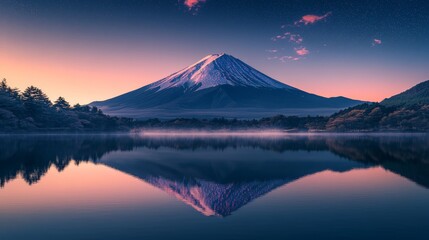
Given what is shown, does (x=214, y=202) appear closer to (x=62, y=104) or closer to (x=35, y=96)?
(x=35, y=96)

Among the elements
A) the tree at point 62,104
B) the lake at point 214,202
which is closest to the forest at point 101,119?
the tree at point 62,104

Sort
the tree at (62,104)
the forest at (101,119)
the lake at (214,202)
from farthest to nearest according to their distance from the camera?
1. the tree at (62,104)
2. the forest at (101,119)
3. the lake at (214,202)

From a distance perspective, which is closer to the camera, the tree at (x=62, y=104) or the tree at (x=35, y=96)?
the tree at (x=35, y=96)

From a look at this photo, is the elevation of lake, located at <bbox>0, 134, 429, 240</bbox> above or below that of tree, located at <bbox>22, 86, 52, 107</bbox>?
below

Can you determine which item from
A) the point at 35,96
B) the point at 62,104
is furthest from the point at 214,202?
the point at 62,104

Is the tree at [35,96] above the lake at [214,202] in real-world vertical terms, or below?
above

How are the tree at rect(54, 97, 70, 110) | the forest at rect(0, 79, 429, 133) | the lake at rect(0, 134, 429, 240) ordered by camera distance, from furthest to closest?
the tree at rect(54, 97, 70, 110)
the forest at rect(0, 79, 429, 133)
the lake at rect(0, 134, 429, 240)

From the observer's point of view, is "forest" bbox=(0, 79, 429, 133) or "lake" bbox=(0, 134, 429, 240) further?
"forest" bbox=(0, 79, 429, 133)

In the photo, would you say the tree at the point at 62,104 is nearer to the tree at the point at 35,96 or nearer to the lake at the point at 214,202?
the tree at the point at 35,96

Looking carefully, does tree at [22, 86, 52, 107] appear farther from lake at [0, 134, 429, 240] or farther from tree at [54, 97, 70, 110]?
lake at [0, 134, 429, 240]

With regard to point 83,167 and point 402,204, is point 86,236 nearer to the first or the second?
point 402,204

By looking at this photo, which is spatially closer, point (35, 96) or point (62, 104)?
point (35, 96)

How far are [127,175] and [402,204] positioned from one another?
19.2 meters

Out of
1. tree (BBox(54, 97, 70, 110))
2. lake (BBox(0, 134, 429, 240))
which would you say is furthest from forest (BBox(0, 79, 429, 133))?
lake (BBox(0, 134, 429, 240))
